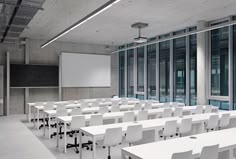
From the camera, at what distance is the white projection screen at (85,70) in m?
11.9

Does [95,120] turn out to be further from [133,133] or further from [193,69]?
[193,69]

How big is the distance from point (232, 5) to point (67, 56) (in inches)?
323

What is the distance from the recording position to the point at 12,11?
5551 millimetres

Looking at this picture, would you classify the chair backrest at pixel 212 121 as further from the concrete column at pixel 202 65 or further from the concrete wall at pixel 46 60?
the concrete wall at pixel 46 60

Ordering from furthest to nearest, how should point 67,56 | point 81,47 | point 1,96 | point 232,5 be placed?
point 81,47 < point 67,56 < point 1,96 < point 232,5

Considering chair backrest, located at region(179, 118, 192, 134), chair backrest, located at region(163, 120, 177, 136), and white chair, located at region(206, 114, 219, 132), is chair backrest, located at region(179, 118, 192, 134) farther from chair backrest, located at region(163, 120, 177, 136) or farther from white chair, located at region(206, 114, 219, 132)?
white chair, located at region(206, 114, 219, 132)

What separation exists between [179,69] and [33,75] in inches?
285

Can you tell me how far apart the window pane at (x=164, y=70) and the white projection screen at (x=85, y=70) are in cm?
346

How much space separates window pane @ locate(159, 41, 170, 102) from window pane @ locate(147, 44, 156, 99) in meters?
0.50

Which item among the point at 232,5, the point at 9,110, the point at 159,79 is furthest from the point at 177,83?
the point at 9,110

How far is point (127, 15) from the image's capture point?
24.6 feet

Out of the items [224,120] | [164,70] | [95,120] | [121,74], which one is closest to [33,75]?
[121,74]

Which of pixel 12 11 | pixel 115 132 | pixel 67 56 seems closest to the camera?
pixel 115 132

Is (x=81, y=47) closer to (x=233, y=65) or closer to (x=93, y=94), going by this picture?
(x=93, y=94)
